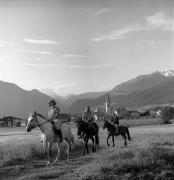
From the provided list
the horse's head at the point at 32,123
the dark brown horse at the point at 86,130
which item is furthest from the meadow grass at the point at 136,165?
the dark brown horse at the point at 86,130

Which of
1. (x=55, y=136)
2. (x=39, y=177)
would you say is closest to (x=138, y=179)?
(x=39, y=177)

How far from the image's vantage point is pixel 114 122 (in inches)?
1046

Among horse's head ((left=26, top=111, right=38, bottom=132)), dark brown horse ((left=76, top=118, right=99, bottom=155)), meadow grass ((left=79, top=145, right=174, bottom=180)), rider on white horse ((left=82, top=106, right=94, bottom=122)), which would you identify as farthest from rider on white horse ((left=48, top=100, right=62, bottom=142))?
meadow grass ((left=79, top=145, right=174, bottom=180))

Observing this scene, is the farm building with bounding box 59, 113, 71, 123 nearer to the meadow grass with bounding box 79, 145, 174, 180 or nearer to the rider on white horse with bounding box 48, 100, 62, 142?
the rider on white horse with bounding box 48, 100, 62, 142

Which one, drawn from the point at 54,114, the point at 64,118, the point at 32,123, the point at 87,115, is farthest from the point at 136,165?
the point at 64,118

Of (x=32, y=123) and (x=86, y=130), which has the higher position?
(x=32, y=123)

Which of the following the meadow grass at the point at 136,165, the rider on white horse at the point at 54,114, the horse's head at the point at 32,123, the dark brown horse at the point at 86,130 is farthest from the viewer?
the dark brown horse at the point at 86,130

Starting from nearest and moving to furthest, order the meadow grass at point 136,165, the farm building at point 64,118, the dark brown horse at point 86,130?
the meadow grass at point 136,165 → the farm building at point 64,118 → the dark brown horse at point 86,130

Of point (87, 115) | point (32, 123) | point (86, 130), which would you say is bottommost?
point (86, 130)

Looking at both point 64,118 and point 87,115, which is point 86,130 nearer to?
point 87,115

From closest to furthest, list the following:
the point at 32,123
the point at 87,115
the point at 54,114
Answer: the point at 32,123 → the point at 54,114 → the point at 87,115

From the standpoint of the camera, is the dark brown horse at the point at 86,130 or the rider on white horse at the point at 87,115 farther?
the rider on white horse at the point at 87,115

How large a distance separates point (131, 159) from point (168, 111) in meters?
67.7

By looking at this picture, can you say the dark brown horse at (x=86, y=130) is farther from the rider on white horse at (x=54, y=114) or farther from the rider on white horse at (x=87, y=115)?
the rider on white horse at (x=54, y=114)
